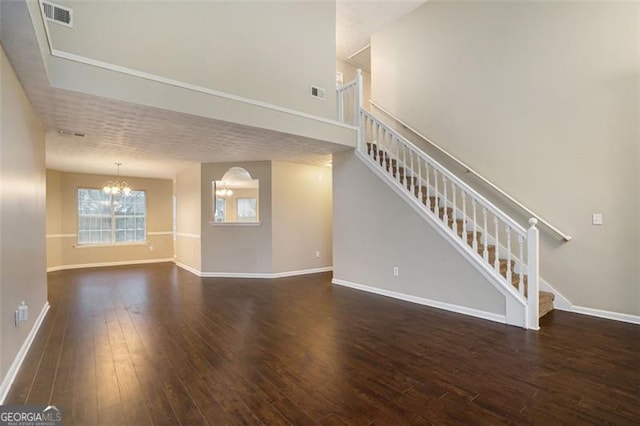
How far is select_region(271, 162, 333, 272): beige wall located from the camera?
6.49 metres

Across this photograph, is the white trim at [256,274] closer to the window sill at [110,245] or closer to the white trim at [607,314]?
the window sill at [110,245]

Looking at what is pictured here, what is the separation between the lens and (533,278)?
3393 mm

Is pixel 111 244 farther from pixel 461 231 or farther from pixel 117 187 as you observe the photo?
pixel 461 231

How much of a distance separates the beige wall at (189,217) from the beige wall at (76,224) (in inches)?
43.3

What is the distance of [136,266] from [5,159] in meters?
6.65

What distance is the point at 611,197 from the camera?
3.64 metres

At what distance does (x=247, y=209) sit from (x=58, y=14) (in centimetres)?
487

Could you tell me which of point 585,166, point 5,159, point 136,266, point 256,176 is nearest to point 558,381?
point 585,166

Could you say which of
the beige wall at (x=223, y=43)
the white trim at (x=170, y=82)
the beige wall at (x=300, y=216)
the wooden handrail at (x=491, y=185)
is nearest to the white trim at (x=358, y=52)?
the wooden handrail at (x=491, y=185)

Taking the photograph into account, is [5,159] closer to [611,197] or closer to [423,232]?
[423,232]

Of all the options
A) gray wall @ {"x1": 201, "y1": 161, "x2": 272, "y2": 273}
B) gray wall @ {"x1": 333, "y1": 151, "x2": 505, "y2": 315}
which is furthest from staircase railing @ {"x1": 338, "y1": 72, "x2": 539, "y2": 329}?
gray wall @ {"x1": 201, "y1": 161, "x2": 272, "y2": 273}

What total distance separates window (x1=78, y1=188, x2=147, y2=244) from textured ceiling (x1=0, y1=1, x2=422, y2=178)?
0.96 metres

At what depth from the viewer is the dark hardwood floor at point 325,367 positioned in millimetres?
1962

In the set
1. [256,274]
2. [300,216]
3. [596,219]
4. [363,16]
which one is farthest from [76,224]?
[596,219]
